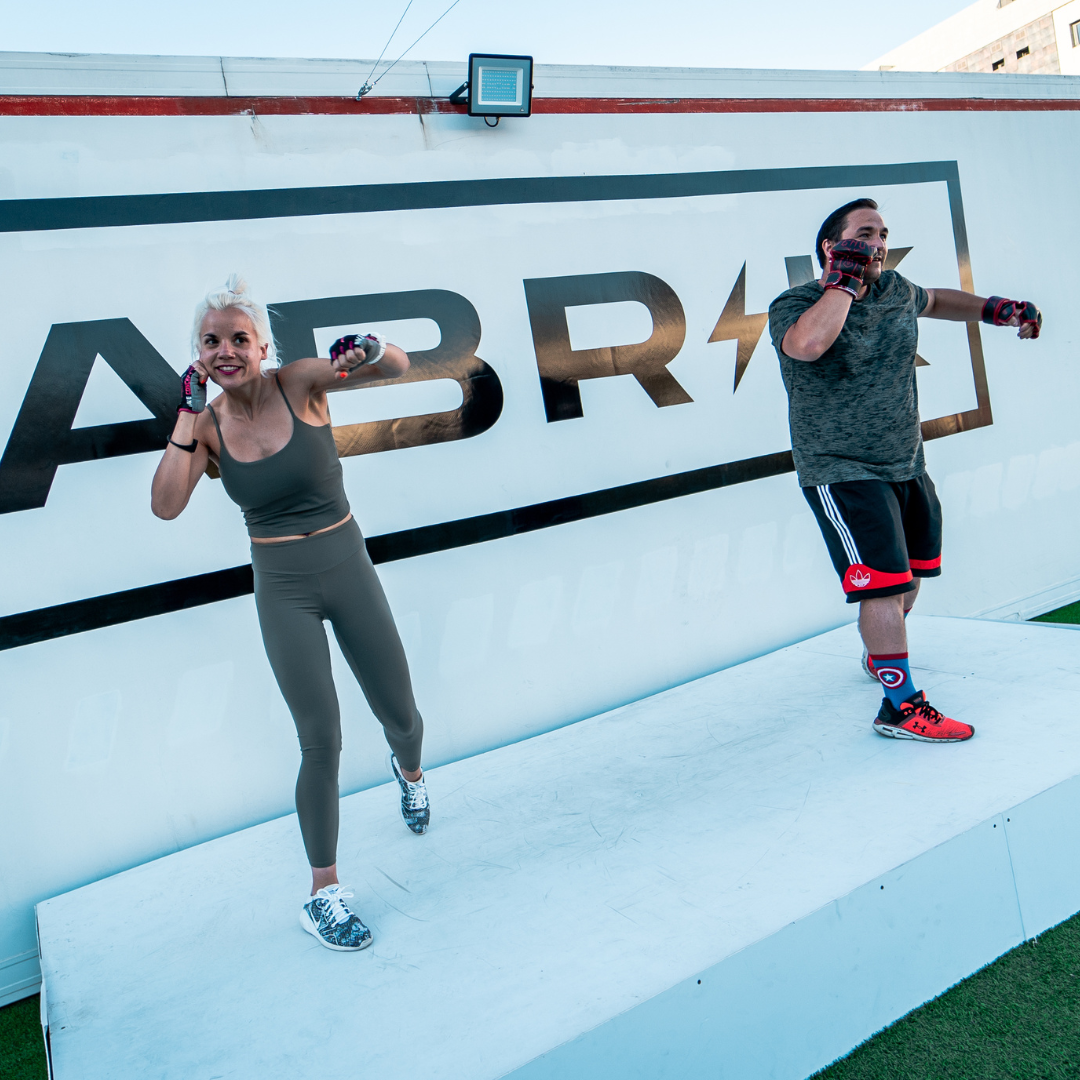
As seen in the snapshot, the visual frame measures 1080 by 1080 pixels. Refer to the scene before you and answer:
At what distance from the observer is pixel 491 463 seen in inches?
112

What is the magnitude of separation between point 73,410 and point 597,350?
67.2 inches

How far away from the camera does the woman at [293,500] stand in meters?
1.70

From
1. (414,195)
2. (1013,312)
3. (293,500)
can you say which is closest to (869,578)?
(1013,312)

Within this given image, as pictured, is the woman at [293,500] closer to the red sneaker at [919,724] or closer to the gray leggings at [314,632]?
the gray leggings at [314,632]

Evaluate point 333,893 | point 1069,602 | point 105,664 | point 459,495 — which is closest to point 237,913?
point 333,893

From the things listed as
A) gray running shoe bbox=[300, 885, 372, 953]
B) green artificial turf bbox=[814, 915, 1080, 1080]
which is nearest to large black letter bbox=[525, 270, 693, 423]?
gray running shoe bbox=[300, 885, 372, 953]

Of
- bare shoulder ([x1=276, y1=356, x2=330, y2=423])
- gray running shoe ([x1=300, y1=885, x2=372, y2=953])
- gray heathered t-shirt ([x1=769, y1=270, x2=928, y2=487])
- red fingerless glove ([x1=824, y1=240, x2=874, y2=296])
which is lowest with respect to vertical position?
gray running shoe ([x1=300, y1=885, x2=372, y2=953])

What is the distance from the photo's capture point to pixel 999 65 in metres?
26.4

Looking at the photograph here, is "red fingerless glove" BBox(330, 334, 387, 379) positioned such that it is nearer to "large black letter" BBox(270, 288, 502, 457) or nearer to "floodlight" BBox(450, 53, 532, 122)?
"large black letter" BBox(270, 288, 502, 457)

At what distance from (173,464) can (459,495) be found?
1217 millimetres

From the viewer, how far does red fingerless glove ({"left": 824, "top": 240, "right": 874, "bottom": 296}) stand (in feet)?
6.64

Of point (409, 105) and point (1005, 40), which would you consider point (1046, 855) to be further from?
point (1005, 40)

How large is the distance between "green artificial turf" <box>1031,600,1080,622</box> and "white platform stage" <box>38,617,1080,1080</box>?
1.53m

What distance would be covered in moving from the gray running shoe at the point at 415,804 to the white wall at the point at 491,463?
0.48 meters
